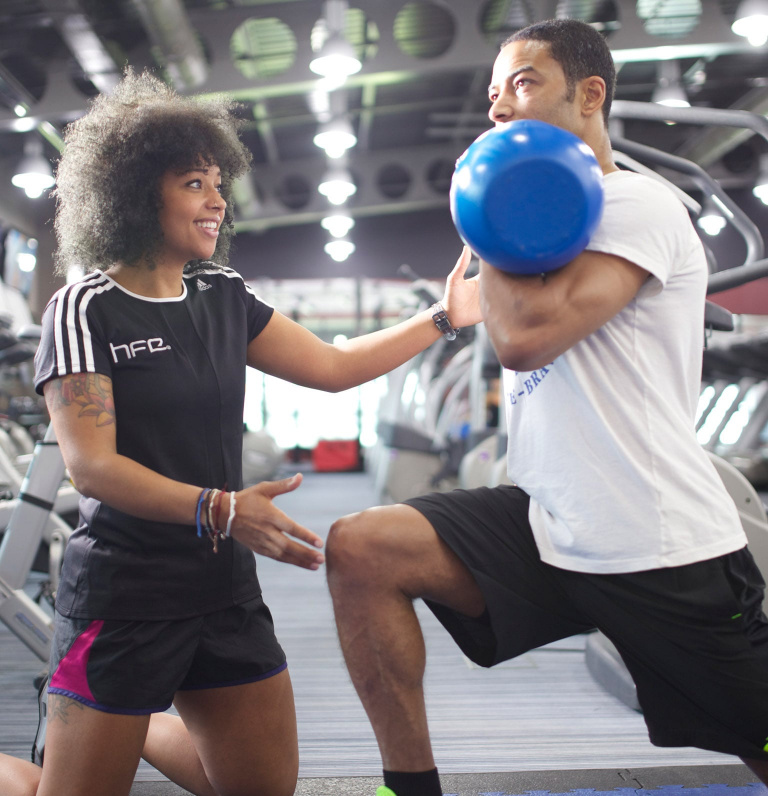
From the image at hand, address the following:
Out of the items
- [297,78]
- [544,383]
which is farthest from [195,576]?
[297,78]

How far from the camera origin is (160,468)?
4.56ft

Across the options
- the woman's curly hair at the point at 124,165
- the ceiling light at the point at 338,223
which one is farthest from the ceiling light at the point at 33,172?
the woman's curly hair at the point at 124,165

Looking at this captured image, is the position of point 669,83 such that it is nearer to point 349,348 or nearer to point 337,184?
point 337,184

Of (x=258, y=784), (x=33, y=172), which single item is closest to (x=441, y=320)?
(x=258, y=784)

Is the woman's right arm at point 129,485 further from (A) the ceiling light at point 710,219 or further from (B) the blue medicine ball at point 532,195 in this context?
(A) the ceiling light at point 710,219

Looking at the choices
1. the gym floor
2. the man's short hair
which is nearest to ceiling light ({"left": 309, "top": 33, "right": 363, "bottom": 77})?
the gym floor

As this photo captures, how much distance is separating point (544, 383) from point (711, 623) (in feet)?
1.49

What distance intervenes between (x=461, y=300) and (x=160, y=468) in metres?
0.76

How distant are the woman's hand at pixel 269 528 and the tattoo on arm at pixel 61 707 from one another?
0.43 m

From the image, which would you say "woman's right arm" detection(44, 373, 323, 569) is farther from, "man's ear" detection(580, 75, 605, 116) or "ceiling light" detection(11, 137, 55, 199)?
"ceiling light" detection(11, 137, 55, 199)

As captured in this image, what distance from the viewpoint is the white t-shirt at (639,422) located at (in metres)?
1.19

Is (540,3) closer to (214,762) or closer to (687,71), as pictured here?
(687,71)

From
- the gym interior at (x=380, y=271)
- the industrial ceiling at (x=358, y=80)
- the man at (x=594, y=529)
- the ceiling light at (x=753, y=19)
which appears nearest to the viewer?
the man at (x=594, y=529)

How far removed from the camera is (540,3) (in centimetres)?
595
